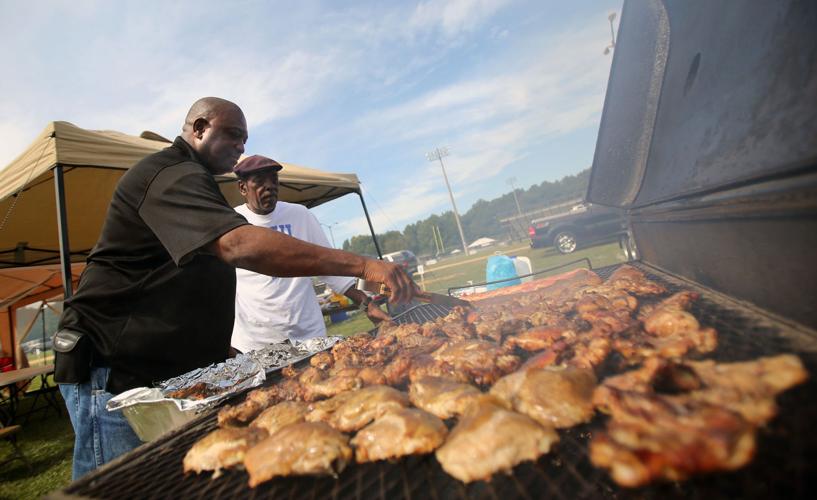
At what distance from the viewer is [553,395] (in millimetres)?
1308

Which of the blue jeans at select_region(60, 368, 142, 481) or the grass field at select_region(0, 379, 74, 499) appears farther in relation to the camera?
the grass field at select_region(0, 379, 74, 499)

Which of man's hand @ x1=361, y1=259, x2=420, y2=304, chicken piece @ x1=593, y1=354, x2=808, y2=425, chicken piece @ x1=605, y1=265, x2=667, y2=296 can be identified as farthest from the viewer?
chicken piece @ x1=605, y1=265, x2=667, y2=296

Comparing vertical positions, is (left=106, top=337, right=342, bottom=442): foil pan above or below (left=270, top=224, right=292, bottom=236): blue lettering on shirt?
below

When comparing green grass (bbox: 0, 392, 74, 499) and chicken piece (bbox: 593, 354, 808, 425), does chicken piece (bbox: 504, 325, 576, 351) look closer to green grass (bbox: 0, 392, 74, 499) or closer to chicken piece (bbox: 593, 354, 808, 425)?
chicken piece (bbox: 593, 354, 808, 425)

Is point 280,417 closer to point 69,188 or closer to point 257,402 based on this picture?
point 257,402

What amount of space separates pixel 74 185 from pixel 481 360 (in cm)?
768

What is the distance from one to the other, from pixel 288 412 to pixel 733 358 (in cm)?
192

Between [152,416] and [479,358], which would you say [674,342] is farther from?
[152,416]

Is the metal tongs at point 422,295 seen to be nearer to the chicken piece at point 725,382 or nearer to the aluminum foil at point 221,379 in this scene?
the aluminum foil at point 221,379

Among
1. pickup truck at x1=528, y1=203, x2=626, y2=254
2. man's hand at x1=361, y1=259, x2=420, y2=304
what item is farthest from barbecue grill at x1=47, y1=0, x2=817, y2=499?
pickup truck at x1=528, y1=203, x2=626, y2=254

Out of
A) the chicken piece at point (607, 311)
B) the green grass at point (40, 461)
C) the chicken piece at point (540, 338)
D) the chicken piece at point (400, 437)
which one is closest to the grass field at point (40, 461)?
the green grass at point (40, 461)

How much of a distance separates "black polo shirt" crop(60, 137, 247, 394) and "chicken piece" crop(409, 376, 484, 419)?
1.26 m

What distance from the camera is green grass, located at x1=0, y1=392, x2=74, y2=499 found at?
4.96 metres

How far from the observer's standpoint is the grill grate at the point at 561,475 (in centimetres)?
90
